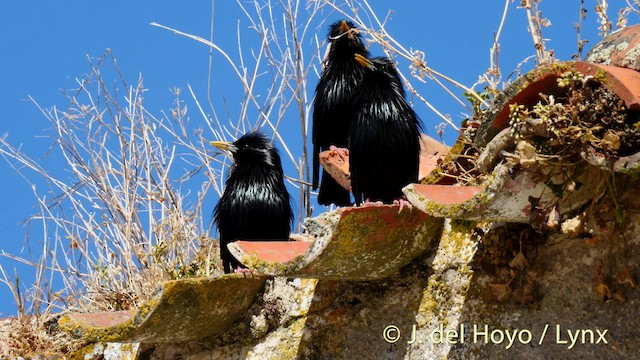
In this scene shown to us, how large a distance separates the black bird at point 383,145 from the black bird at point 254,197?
3.85ft

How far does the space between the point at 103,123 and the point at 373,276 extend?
3371mm

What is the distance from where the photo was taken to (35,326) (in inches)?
189

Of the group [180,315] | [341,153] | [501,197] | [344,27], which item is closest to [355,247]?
[501,197]

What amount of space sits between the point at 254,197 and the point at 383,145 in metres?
1.41

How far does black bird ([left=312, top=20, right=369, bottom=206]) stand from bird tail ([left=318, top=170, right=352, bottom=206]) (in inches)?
3.6

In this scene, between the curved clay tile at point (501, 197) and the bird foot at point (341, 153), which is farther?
the bird foot at point (341, 153)

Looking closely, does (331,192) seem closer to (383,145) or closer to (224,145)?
(224,145)

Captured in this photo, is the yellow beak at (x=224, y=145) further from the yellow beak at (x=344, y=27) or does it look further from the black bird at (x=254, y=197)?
the yellow beak at (x=344, y=27)

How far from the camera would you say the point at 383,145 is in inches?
173

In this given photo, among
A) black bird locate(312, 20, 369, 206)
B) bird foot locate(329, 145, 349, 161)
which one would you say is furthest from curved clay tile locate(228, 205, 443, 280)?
black bird locate(312, 20, 369, 206)

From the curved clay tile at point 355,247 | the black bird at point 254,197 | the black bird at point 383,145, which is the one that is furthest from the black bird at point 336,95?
the curved clay tile at point 355,247

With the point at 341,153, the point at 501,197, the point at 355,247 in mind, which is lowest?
the point at 355,247

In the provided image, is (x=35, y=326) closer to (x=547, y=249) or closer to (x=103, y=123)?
(x=103, y=123)

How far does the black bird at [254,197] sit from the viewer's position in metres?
5.59
